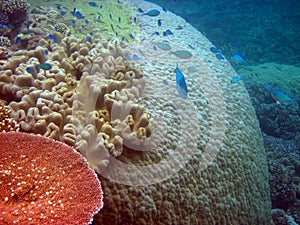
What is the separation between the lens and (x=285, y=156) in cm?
708

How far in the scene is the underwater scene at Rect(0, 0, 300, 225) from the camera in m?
1.80

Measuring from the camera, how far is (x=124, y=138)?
8.48 ft

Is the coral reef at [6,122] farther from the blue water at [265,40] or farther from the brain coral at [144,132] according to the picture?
the blue water at [265,40]

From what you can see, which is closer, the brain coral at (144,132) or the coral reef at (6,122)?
the coral reef at (6,122)

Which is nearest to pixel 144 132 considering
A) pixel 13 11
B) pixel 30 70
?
pixel 30 70

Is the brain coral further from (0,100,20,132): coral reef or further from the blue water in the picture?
the blue water

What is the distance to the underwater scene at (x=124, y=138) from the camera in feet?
5.91

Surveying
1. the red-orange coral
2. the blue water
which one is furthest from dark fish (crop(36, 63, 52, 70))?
the blue water

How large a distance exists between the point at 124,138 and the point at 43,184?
3.35 feet

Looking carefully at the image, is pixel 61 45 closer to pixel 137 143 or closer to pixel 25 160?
pixel 137 143

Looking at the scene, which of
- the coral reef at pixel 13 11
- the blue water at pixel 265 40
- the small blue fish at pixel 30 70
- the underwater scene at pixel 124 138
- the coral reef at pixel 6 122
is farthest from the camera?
the blue water at pixel 265 40

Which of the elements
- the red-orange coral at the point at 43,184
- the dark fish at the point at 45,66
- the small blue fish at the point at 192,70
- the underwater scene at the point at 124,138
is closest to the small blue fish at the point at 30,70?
the underwater scene at the point at 124,138

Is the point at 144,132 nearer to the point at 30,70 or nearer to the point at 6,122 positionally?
the point at 6,122

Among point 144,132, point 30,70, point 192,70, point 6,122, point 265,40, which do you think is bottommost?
point 6,122
